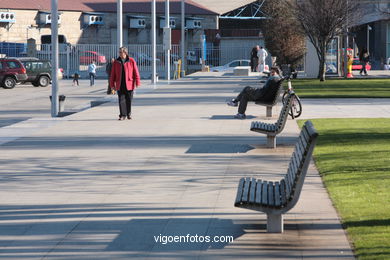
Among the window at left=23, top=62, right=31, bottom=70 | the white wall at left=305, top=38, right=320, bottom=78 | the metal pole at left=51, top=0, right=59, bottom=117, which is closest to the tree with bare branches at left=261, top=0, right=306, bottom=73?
the white wall at left=305, top=38, right=320, bottom=78

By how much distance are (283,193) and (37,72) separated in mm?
42521

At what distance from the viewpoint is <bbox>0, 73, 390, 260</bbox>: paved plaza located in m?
7.61

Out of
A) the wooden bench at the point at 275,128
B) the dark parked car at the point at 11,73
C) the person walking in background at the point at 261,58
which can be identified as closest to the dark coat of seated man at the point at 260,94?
the wooden bench at the point at 275,128

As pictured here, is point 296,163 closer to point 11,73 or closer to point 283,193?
point 283,193

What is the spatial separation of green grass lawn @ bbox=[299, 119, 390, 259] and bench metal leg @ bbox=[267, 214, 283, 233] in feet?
1.99

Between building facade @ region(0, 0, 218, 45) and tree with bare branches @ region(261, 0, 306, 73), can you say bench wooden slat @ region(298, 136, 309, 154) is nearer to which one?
tree with bare branches @ region(261, 0, 306, 73)

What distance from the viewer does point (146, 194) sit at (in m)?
10.3

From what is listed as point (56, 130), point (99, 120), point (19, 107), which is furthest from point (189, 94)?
point (56, 130)

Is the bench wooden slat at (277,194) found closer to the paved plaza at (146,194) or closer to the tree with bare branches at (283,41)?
the paved plaza at (146,194)

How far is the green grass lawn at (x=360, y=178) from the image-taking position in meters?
7.83

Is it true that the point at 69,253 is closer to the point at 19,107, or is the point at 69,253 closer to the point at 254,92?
the point at 254,92

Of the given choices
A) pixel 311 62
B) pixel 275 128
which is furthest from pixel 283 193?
pixel 311 62

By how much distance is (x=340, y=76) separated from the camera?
2014 inches

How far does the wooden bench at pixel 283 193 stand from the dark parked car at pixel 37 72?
41.9 meters
